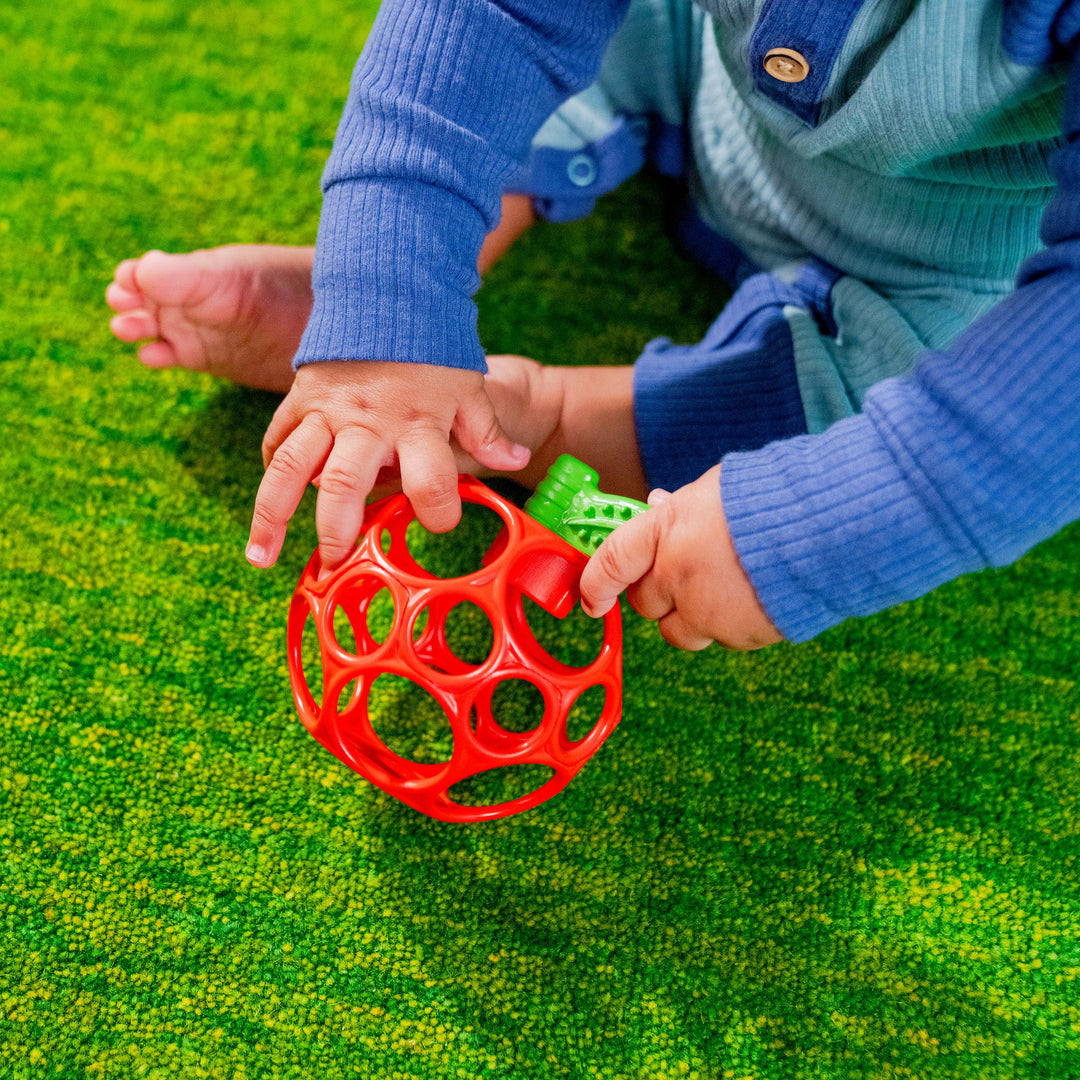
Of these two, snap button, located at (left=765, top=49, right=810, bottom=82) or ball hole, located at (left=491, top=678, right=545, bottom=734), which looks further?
ball hole, located at (left=491, top=678, right=545, bottom=734)

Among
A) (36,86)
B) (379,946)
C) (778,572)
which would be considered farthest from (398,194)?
(36,86)

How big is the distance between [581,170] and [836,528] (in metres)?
0.45

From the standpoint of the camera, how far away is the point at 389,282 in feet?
2.04

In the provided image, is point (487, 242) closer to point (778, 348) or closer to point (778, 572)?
point (778, 348)

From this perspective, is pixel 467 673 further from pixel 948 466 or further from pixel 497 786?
pixel 948 466

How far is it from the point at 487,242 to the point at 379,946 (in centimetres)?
58

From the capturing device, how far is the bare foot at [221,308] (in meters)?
0.80

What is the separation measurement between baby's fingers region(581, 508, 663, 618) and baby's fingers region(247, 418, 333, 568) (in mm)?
198

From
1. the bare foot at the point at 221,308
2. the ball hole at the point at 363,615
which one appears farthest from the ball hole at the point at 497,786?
the bare foot at the point at 221,308

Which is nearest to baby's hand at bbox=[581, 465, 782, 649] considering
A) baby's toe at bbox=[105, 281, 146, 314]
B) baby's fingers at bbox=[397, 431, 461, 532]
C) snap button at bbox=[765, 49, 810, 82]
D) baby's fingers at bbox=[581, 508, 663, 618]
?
baby's fingers at bbox=[581, 508, 663, 618]

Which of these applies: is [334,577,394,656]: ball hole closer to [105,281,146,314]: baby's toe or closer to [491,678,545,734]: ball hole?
[491,678,545,734]: ball hole

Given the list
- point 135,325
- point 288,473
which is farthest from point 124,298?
point 288,473

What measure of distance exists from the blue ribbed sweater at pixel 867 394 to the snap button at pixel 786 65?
0.11 m

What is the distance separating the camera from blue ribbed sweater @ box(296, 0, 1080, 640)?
1.73 feet
